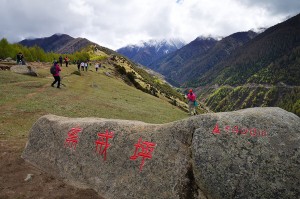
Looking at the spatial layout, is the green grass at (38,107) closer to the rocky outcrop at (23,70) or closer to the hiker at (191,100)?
the hiker at (191,100)

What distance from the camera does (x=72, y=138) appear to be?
19.7 m

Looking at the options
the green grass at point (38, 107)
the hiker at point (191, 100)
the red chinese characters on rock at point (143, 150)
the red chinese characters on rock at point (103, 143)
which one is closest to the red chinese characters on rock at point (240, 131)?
the red chinese characters on rock at point (143, 150)

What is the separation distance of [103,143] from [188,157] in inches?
230

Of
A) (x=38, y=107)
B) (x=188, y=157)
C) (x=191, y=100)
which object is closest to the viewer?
(x=188, y=157)

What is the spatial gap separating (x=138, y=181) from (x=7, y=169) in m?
9.41

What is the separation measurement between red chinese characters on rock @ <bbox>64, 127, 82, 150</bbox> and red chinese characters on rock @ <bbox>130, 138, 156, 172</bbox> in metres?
4.61

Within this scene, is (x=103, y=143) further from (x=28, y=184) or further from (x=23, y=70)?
(x=23, y=70)

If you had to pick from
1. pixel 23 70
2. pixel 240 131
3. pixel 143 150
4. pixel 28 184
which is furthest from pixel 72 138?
pixel 23 70

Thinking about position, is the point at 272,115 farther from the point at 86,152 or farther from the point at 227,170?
the point at 86,152

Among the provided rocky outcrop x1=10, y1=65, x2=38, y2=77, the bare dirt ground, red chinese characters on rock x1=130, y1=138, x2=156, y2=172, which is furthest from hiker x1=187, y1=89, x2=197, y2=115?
rocky outcrop x1=10, y1=65, x2=38, y2=77

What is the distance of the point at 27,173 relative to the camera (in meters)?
19.2

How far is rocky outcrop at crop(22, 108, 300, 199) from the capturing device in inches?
530

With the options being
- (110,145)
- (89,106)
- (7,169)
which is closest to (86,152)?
(110,145)

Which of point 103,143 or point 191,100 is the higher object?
point 191,100
